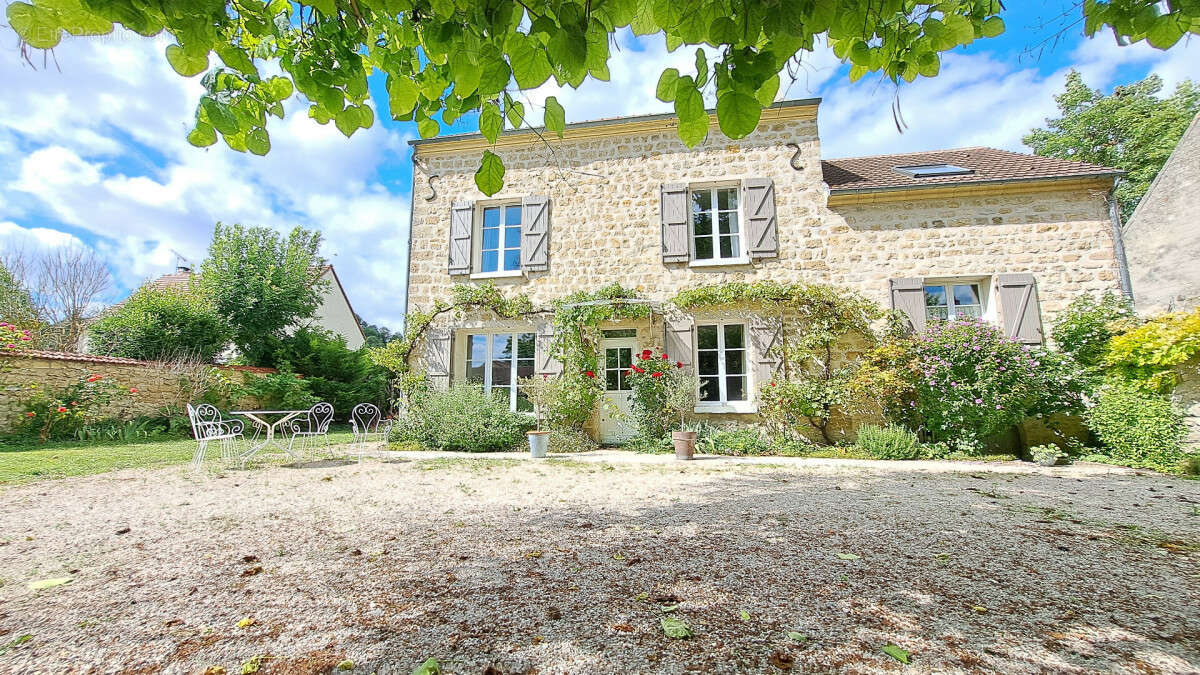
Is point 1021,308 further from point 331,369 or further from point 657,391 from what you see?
point 331,369

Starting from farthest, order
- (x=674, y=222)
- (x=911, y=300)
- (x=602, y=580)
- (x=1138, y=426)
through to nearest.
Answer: (x=674, y=222), (x=911, y=300), (x=1138, y=426), (x=602, y=580)

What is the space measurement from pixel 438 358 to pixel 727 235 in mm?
5583

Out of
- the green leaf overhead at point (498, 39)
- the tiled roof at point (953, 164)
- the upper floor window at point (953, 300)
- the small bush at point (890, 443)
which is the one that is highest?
the tiled roof at point (953, 164)

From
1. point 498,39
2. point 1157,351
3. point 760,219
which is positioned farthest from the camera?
point 760,219

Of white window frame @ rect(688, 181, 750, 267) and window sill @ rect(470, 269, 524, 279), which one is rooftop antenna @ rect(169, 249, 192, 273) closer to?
window sill @ rect(470, 269, 524, 279)

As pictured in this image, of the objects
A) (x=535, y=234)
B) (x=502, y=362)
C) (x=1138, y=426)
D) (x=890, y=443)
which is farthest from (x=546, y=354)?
(x=1138, y=426)

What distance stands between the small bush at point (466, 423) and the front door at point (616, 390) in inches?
51.3

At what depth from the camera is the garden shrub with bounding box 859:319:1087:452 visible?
626cm

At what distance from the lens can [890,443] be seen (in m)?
6.49

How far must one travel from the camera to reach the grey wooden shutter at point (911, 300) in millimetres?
7367

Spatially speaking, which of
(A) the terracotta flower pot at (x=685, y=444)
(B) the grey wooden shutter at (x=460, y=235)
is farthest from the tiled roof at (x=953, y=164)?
(B) the grey wooden shutter at (x=460, y=235)

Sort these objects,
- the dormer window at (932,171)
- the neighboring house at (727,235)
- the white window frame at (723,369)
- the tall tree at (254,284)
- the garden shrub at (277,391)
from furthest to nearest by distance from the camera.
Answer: the tall tree at (254,284) → the garden shrub at (277,391) → the dormer window at (932,171) → the white window frame at (723,369) → the neighboring house at (727,235)

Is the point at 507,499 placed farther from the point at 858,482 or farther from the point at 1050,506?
the point at 1050,506

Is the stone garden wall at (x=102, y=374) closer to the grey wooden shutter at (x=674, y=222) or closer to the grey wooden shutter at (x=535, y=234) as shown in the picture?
the grey wooden shutter at (x=535, y=234)
